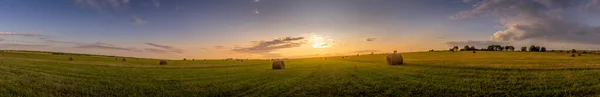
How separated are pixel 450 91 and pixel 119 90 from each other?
18.2 m

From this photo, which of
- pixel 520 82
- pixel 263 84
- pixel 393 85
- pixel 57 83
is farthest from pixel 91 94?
pixel 520 82

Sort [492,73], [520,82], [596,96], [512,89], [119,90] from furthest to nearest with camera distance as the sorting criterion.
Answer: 1. [492,73]
2. [119,90]
3. [520,82]
4. [512,89]
5. [596,96]

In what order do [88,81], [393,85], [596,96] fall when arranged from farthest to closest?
[88,81] < [393,85] < [596,96]

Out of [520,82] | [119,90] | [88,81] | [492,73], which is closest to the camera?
[520,82]

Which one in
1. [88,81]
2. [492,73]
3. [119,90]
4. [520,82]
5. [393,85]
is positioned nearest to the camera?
[520,82]

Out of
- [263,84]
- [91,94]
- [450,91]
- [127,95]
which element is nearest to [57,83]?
[91,94]

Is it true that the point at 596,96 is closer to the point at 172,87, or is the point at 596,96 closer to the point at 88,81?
the point at 172,87

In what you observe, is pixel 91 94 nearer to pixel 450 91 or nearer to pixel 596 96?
pixel 450 91

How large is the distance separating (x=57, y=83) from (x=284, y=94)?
14444 mm

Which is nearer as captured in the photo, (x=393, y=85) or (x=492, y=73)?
(x=393, y=85)

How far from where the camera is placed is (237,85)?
21500mm

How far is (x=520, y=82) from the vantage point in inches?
680

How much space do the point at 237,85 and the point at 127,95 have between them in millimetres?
6243

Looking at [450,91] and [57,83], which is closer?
[450,91]
